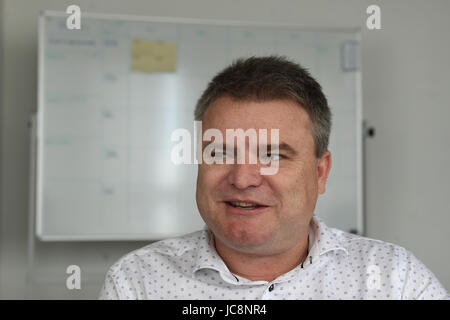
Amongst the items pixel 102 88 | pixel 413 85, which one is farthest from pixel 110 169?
pixel 413 85

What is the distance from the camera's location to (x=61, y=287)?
0.83 metres

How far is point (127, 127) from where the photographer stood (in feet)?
4.63

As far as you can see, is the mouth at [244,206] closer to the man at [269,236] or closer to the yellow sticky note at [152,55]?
the man at [269,236]

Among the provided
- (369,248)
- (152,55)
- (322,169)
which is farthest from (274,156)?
(152,55)

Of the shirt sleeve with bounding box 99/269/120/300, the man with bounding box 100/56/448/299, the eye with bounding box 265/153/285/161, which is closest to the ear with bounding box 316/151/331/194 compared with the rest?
the man with bounding box 100/56/448/299

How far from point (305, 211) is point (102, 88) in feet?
3.21

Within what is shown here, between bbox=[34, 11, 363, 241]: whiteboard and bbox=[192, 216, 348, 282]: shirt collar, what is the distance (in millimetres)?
656

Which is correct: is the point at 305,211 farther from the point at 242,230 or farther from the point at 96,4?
the point at 96,4

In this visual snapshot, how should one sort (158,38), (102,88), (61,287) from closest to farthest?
(61,287) < (158,38) < (102,88)

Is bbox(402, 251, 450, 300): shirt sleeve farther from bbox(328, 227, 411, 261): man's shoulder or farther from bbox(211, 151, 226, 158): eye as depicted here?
bbox(211, 151, 226, 158): eye

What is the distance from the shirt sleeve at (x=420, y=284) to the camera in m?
0.64

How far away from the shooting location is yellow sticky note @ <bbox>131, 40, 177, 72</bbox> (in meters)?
1.23

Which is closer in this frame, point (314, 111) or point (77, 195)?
point (314, 111)

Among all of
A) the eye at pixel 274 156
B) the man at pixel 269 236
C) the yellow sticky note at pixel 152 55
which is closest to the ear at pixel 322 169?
the man at pixel 269 236
